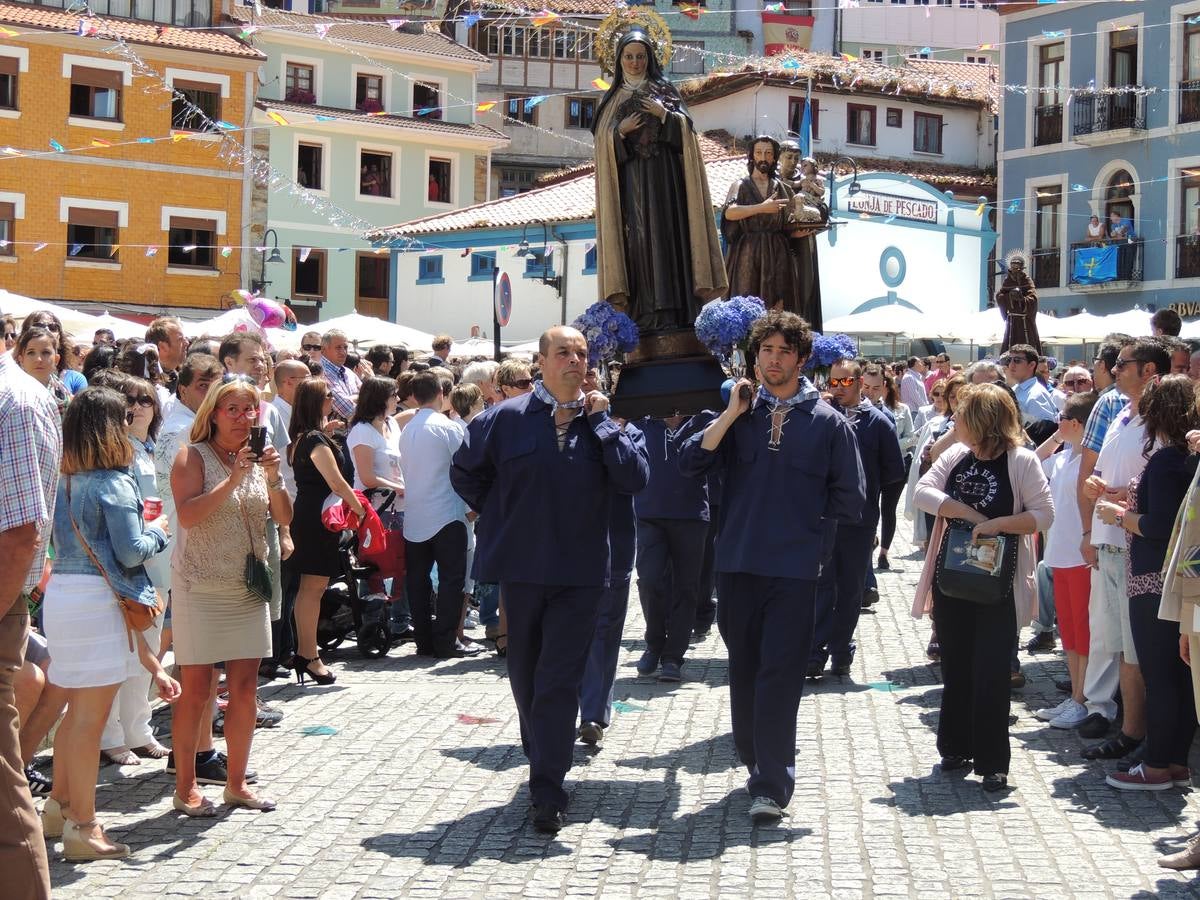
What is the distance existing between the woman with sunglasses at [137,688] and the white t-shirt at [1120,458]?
449cm

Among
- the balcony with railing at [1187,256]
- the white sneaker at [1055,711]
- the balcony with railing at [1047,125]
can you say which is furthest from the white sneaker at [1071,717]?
the balcony with railing at [1047,125]

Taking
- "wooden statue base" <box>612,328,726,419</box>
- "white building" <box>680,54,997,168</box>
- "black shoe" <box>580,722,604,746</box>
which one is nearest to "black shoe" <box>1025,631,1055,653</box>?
"wooden statue base" <box>612,328,726,419</box>

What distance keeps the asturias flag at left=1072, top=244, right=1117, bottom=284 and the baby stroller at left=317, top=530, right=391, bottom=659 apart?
111ft

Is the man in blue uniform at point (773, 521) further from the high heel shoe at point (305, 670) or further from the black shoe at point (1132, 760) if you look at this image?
the high heel shoe at point (305, 670)

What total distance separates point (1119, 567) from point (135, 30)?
38.0 metres

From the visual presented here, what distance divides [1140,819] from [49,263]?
124 ft

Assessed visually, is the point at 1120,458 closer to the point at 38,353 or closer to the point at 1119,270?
the point at 38,353

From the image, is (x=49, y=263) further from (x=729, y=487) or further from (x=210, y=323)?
(x=729, y=487)

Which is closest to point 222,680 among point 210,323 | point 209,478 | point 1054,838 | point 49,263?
point 209,478

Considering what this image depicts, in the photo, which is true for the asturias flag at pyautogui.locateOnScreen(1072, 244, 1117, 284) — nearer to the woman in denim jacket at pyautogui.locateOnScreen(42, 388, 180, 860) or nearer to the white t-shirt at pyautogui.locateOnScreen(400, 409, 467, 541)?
the white t-shirt at pyautogui.locateOnScreen(400, 409, 467, 541)

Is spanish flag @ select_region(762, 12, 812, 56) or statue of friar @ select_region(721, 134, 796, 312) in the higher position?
spanish flag @ select_region(762, 12, 812, 56)

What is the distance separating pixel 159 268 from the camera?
4184 centimetres

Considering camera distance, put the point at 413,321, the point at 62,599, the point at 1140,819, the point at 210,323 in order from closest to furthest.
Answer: the point at 62,599 < the point at 1140,819 < the point at 210,323 < the point at 413,321

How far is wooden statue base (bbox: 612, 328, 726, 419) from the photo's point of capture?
9.96m
